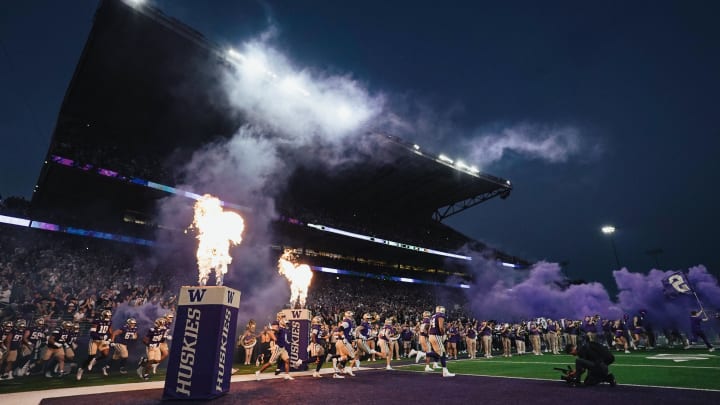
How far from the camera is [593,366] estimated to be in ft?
25.3

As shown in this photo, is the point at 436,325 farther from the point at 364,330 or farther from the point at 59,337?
the point at 59,337

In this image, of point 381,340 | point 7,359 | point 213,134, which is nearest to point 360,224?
point 213,134

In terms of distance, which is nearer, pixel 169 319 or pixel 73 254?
pixel 169 319

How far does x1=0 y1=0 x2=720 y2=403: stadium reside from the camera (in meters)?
9.94

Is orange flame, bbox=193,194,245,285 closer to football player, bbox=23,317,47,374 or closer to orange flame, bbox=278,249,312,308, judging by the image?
football player, bbox=23,317,47,374

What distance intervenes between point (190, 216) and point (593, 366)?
28.7m

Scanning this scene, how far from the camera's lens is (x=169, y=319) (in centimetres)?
1366

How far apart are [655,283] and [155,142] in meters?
36.8

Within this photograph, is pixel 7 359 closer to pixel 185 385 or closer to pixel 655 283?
pixel 185 385

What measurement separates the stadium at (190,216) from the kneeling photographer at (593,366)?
41 centimetres

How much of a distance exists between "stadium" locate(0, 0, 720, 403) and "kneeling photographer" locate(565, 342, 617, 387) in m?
0.41

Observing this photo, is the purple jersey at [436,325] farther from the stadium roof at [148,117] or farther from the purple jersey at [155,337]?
the stadium roof at [148,117]

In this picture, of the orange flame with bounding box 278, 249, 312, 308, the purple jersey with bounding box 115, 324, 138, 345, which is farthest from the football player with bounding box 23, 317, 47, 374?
the orange flame with bounding box 278, 249, 312, 308

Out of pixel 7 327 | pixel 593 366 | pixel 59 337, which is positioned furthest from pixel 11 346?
pixel 593 366
